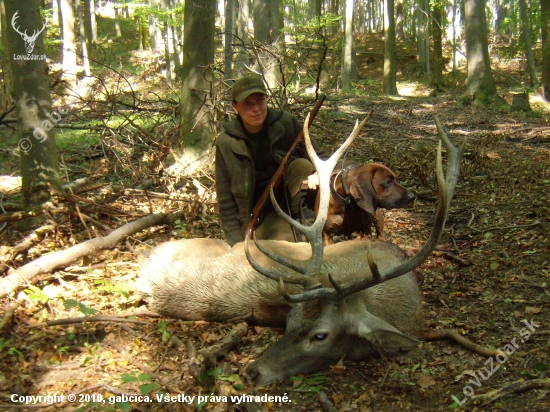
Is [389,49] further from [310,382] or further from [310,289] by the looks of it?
[310,382]

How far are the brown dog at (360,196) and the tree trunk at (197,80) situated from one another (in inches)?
151

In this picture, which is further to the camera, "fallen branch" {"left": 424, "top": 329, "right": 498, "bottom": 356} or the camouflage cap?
the camouflage cap

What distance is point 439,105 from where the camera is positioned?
17047 millimetres

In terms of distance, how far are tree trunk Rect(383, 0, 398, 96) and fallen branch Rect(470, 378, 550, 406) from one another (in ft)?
60.4

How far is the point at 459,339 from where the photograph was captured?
153 inches

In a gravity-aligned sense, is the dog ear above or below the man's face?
below

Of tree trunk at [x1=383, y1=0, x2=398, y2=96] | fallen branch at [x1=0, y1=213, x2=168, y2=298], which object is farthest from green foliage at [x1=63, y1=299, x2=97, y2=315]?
tree trunk at [x1=383, y1=0, x2=398, y2=96]

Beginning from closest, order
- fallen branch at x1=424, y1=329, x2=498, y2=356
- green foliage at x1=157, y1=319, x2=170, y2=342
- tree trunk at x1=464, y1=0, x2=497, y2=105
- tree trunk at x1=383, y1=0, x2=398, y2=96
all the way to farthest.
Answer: fallen branch at x1=424, y1=329, x2=498, y2=356
green foliage at x1=157, y1=319, x2=170, y2=342
tree trunk at x1=464, y1=0, x2=497, y2=105
tree trunk at x1=383, y1=0, x2=398, y2=96

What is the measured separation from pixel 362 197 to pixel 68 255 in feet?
10.0

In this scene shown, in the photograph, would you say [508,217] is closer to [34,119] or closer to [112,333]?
[112,333]

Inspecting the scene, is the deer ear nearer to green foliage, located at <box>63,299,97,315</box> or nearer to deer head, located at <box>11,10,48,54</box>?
green foliage, located at <box>63,299,97,315</box>

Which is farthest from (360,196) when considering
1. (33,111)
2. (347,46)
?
(347,46)

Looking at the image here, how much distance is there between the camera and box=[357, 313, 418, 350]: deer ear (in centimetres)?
344

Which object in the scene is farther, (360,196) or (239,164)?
(239,164)
